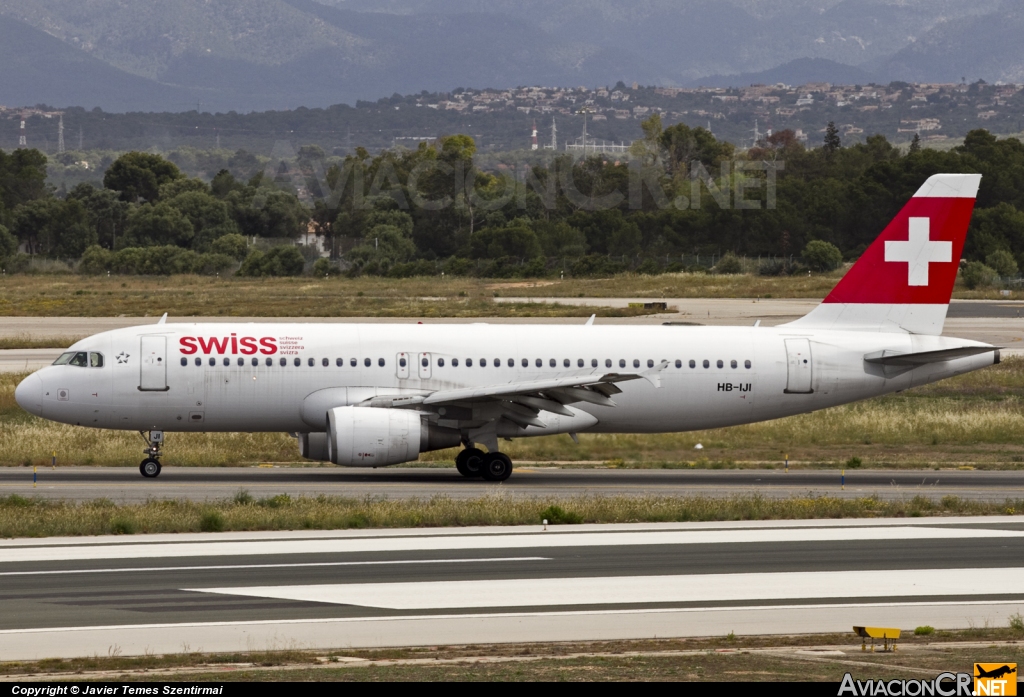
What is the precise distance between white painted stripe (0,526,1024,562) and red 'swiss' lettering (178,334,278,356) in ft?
31.0

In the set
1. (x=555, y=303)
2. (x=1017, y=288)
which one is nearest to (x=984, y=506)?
(x=555, y=303)

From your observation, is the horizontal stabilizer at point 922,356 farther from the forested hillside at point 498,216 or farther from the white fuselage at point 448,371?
the forested hillside at point 498,216

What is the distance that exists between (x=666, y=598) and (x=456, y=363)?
47.8 feet

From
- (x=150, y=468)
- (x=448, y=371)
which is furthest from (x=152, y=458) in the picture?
(x=448, y=371)

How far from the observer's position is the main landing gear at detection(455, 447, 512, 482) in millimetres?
33531

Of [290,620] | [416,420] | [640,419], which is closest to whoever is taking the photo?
[290,620]

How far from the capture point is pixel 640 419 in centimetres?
3447

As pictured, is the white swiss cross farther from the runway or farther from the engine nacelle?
the engine nacelle

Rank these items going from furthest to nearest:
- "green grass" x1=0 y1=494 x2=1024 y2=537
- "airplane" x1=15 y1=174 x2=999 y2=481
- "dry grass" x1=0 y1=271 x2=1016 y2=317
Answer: "dry grass" x1=0 y1=271 x2=1016 y2=317 → "airplane" x1=15 y1=174 x2=999 y2=481 → "green grass" x1=0 y1=494 x2=1024 y2=537

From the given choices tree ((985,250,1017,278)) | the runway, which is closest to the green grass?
the runway

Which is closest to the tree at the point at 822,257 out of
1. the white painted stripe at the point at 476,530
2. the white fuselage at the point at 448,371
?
the white fuselage at the point at 448,371

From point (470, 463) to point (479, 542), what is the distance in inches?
360

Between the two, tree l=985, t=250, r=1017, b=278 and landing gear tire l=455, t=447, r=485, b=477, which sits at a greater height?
tree l=985, t=250, r=1017, b=278

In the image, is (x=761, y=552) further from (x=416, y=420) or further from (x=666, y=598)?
(x=416, y=420)
